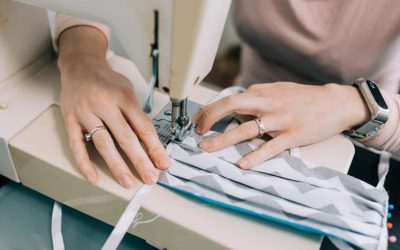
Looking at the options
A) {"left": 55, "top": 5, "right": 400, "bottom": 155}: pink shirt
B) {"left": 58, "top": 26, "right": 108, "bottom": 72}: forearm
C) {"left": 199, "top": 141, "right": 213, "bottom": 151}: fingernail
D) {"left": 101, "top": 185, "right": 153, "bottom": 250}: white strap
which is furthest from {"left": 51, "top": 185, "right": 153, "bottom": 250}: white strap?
{"left": 55, "top": 5, "right": 400, "bottom": 155}: pink shirt

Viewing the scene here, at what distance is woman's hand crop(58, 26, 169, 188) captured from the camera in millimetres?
580

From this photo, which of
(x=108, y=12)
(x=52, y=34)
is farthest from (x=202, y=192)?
(x=52, y=34)

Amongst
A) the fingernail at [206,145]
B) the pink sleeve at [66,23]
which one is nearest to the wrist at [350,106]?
the fingernail at [206,145]

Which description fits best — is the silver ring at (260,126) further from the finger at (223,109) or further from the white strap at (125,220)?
the white strap at (125,220)

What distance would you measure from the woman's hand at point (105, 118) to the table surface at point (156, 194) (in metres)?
0.02

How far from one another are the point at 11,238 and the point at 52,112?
0.70ft

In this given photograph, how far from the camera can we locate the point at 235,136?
0.64 metres

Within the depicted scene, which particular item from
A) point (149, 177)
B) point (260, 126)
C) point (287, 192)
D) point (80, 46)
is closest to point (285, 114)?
point (260, 126)

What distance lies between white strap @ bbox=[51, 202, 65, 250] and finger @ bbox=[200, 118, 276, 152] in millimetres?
256

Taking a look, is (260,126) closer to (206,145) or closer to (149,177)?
(206,145)

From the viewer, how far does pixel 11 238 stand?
2.03 ft

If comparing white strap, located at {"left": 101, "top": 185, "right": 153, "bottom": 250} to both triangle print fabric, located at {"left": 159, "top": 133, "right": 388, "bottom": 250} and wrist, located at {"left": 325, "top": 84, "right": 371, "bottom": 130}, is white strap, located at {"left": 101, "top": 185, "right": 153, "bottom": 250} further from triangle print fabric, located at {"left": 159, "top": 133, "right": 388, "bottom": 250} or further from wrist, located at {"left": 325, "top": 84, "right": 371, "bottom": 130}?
wrist, located at {"left": 325, "top": 84, "right": 371, "bottom": 130}

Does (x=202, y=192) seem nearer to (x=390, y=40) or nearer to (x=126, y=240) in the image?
(x=126, y=240)

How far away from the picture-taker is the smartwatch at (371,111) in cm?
69
